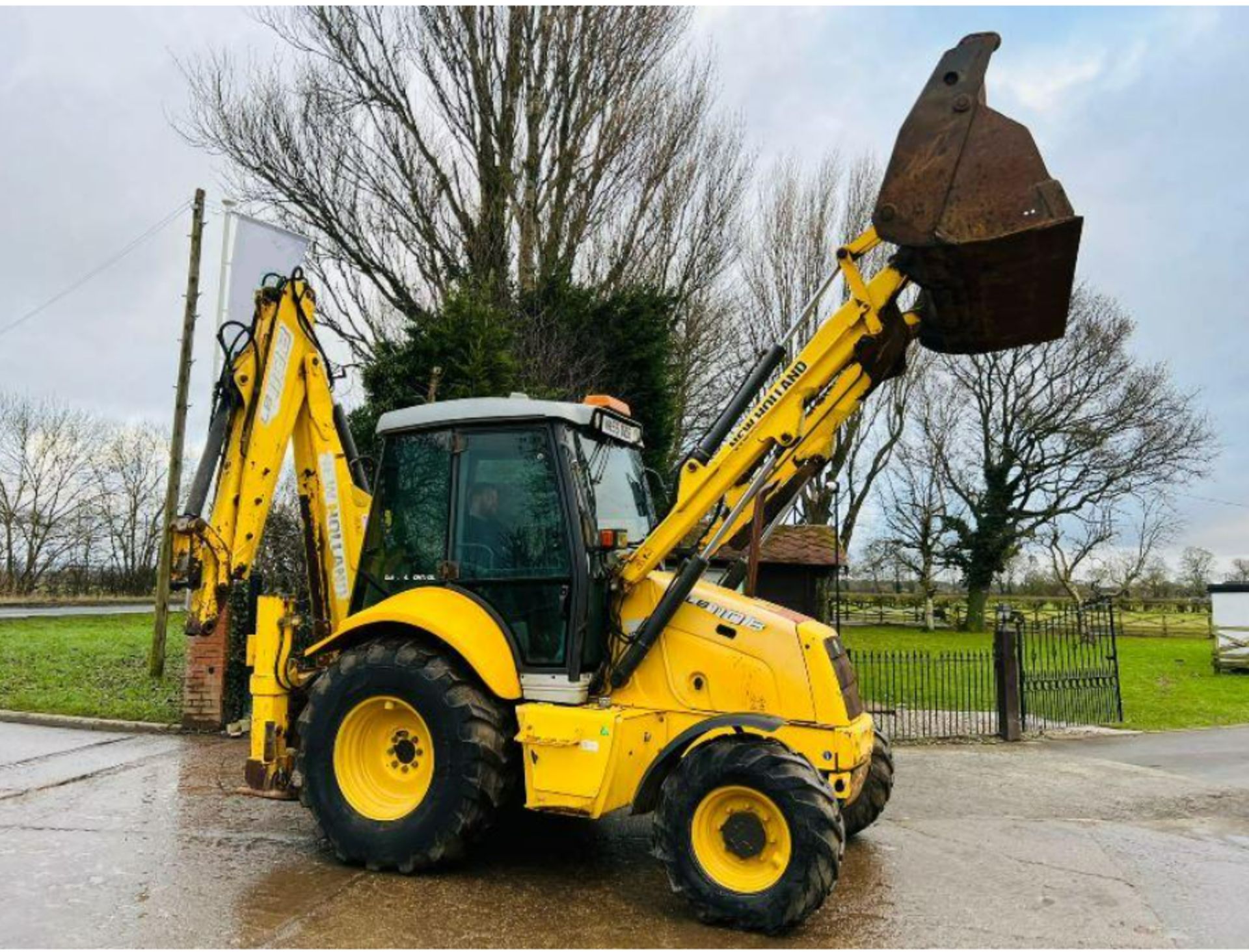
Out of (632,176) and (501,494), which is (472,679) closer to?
(501,494)

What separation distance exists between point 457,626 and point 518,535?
617 mm

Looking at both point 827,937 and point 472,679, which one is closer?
point 827,937

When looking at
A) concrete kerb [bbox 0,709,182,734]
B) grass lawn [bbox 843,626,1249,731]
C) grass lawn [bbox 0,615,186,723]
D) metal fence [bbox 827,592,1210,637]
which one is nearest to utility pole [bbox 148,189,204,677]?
grass lawn [bbox 0,615,186,723]

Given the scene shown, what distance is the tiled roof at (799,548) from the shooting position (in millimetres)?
11602

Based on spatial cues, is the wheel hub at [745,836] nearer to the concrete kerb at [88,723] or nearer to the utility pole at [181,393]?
the concrete kerb at [88,723]

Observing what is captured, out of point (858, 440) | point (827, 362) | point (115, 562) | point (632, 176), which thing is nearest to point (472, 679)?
point (827, 362)

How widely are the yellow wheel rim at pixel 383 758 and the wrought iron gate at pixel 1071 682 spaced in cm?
931

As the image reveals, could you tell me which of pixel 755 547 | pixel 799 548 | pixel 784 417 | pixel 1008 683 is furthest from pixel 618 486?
pixel 1008 683

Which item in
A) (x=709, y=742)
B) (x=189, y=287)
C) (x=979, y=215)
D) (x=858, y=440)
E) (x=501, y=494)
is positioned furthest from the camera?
(x=858, y=440)

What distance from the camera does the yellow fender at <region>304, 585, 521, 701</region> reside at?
5.16 meters

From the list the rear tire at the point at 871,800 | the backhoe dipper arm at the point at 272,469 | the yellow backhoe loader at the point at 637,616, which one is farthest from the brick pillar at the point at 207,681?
the rear tire at the point at 871,800

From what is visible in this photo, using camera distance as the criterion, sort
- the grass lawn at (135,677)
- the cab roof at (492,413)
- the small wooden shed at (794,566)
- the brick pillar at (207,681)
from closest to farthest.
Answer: the cab roof at (492,413), the brick pillar at (207,681), the grass lawn at (135,677), the small wooden shed at (794,566)

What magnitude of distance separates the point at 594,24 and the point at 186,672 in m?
12.8

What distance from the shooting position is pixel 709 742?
4.73 meters
